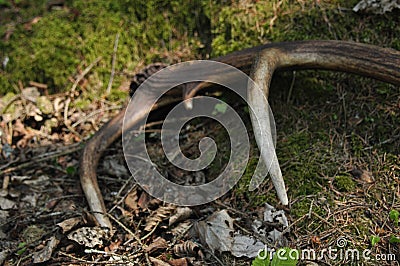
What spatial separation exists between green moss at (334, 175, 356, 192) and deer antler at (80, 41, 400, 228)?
1.30ft

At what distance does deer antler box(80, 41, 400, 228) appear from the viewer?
2904 millimetres

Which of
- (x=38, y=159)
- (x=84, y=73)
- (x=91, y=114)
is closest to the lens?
(x=38, y=159)

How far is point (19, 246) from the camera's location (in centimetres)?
290

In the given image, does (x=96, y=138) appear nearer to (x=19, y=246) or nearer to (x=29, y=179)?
(x=29, y=179)

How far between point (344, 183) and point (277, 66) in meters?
0.98

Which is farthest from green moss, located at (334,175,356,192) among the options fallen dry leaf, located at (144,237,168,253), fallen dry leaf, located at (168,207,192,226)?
fallen dry leaf, located at (144,237,168,253)

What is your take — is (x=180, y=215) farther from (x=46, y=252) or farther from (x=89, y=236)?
(x=46, y=252)

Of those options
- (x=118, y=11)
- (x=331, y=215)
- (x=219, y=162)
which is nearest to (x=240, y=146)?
(x=219, y=162)

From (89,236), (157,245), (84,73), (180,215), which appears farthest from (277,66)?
(84,73)

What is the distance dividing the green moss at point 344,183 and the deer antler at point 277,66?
395 mm

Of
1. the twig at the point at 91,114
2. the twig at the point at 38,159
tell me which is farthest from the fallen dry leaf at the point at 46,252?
the twig at the point at 91,114

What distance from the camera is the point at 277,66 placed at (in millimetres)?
3252

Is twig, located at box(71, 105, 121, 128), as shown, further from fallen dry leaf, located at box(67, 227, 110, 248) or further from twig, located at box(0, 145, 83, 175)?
fallen dry leaf, located at box(67, 227, 110, 248)

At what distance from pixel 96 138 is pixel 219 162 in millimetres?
1063
